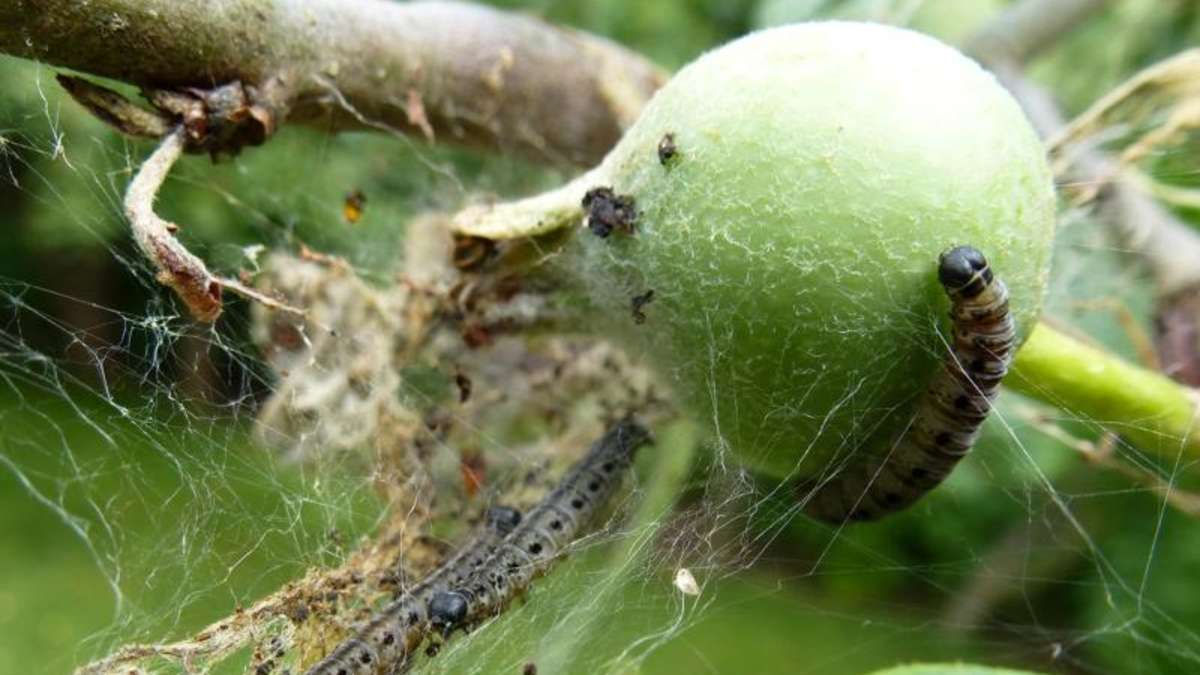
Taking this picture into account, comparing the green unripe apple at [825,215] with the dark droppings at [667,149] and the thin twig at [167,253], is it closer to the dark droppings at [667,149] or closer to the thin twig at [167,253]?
the dark droppings at [667,149]

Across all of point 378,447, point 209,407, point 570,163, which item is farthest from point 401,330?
point 570,163

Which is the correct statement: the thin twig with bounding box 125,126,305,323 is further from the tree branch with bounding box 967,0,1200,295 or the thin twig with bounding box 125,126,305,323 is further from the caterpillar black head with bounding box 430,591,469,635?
the tree branch with bounding box 967,0,1200,295

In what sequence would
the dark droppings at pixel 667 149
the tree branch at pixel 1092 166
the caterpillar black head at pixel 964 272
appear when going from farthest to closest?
the tree branch at pixel 1092 166 → the dark droppings at pixel 667 149 → the caterpillar black head at pixel 964 272

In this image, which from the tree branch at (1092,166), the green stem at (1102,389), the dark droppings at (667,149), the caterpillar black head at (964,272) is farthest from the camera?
the tree branch at (1092,166)

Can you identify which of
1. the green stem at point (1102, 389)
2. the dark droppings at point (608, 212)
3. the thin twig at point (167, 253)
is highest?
the thin twig at point (167, 253)

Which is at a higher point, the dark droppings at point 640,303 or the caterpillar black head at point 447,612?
the dark droppings at point 640,303

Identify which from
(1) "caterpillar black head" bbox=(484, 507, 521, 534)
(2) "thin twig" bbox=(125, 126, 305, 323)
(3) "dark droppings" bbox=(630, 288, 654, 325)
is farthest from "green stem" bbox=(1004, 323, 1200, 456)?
(2) "thin twig" bbox=(125, 126, 305, 323)

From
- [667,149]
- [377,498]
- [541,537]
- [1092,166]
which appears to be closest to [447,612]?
[541,537]

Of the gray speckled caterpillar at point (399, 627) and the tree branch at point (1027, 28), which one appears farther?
the tree branch at point (1027, 28)

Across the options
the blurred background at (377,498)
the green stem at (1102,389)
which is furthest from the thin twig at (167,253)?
the green stem at (1102,389)
